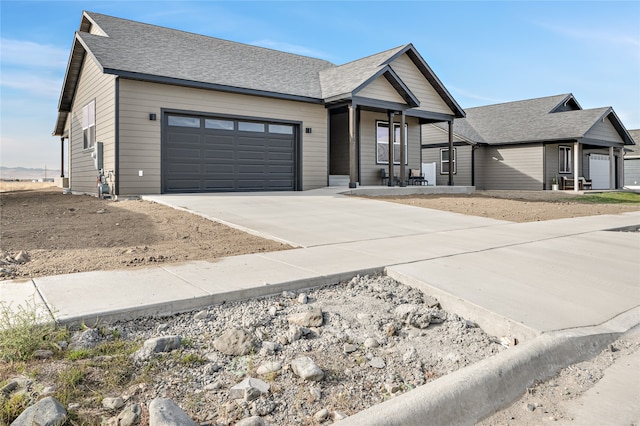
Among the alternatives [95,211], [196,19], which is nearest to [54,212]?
[95,211]

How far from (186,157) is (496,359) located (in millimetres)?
12163

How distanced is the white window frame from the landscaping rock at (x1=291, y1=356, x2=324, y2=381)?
85.6ft

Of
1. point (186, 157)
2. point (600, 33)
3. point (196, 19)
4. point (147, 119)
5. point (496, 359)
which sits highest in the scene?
point (196, 19)

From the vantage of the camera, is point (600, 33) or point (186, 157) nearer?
point (186, 157)

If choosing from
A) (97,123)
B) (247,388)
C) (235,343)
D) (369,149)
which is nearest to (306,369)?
(247,388)

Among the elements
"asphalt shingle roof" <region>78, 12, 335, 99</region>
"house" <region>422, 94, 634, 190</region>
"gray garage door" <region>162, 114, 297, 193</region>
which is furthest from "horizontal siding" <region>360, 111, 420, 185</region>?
"house" <region>422, 94, 634, 190</region>

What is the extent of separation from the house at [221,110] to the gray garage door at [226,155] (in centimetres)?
3

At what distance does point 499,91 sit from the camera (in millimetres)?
34750

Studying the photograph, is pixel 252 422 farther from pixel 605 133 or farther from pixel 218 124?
pixel 605 133

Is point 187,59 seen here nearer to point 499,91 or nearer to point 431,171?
point 431,171

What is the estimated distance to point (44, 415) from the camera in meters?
2.13

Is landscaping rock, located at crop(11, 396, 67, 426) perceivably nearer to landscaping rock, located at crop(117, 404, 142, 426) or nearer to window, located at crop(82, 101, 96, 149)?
landscaping rock, located at crop(117, 404, 142, 426)

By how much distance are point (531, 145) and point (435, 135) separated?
528cm

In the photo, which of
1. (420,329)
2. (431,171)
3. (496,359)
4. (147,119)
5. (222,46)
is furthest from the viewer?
(431,171)
